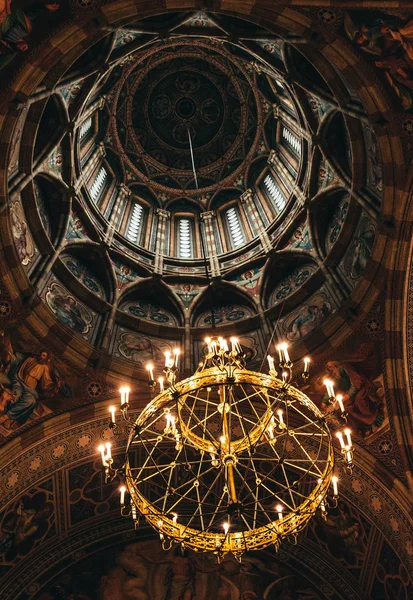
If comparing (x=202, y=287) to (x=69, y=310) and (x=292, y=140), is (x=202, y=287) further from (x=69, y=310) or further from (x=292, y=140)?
(x=292, y=140)

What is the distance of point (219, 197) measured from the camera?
22.5 meters

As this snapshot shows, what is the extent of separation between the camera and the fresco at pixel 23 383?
567 inches

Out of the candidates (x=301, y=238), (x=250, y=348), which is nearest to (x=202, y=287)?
(x=250, y=348)

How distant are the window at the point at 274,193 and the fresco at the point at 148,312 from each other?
4509mm

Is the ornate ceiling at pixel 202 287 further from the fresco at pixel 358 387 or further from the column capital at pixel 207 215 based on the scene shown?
the column capital at pixel 207 215

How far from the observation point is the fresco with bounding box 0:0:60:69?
40.8ft

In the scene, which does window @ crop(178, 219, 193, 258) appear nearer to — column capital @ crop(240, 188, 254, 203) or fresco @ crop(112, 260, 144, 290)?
column capital @ crop(240, 188, 254, 203)

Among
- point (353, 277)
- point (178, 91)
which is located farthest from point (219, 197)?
point (353, 277)

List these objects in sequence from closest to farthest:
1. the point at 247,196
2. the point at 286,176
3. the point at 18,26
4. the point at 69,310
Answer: the point at 18,26, the point at 69,310, the point at 286,176, the point at 247,196

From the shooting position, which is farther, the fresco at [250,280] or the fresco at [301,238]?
the fresco at [250,280]

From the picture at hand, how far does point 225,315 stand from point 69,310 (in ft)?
14.1

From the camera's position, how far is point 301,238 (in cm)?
1839

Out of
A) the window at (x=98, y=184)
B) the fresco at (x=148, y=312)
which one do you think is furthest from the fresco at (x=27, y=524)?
the window at (x=98, y=184)

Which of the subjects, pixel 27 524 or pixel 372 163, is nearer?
pixel 27 524
